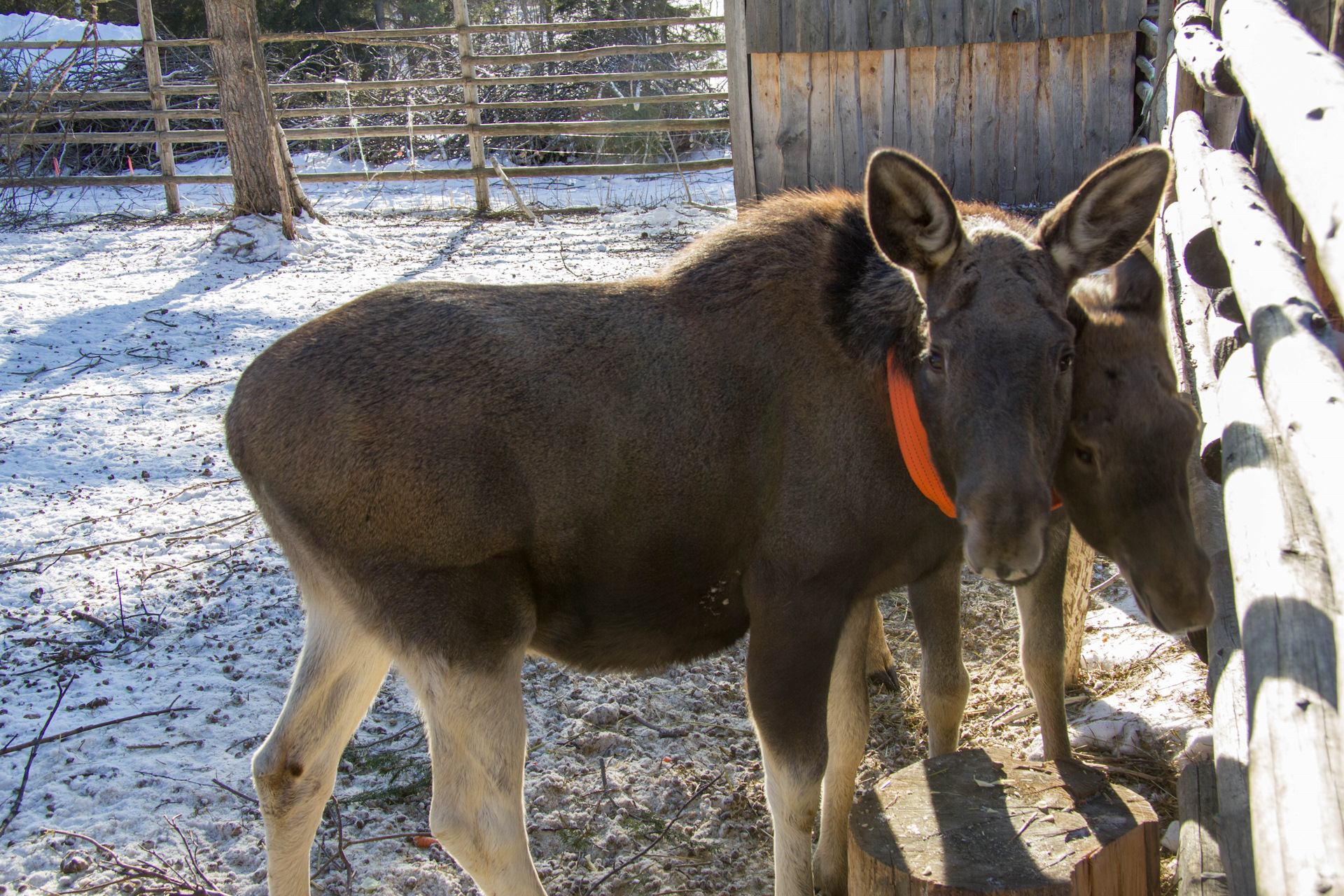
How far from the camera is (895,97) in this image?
30.7 ft

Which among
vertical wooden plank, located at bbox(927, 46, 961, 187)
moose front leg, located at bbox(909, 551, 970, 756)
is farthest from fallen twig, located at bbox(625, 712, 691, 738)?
vertical wooden plank, located at bbox(927, 46, 961, 187)

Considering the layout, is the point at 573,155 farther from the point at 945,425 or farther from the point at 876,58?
the point at 945,425

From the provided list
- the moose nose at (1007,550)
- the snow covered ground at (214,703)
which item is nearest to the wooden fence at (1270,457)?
the moose nose at (1007,550)

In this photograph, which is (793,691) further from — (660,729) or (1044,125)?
(1044,125)

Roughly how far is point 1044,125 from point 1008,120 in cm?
37

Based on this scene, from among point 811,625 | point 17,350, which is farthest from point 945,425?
point 17,350

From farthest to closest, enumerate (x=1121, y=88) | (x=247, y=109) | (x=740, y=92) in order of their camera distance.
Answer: (x=247, y=109), (x=740, y=92), (x=1121, y=88)

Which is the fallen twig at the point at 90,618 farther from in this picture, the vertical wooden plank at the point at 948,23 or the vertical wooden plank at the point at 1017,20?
the vertical wooden plank at the point at 1017,20

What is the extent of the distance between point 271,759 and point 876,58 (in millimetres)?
8431

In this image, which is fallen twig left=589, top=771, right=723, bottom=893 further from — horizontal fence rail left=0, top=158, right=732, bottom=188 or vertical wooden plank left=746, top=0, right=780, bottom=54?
horizontal fence rail left=0, top=158, right=732, bottom=188

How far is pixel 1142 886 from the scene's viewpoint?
2963 mm

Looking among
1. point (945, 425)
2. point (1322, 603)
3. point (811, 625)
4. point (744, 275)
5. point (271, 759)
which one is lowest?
point (271, 759)

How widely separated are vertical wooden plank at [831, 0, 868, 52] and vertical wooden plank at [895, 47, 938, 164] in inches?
19.4

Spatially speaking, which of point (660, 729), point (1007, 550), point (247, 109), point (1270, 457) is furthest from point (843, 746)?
point (247, 109)
